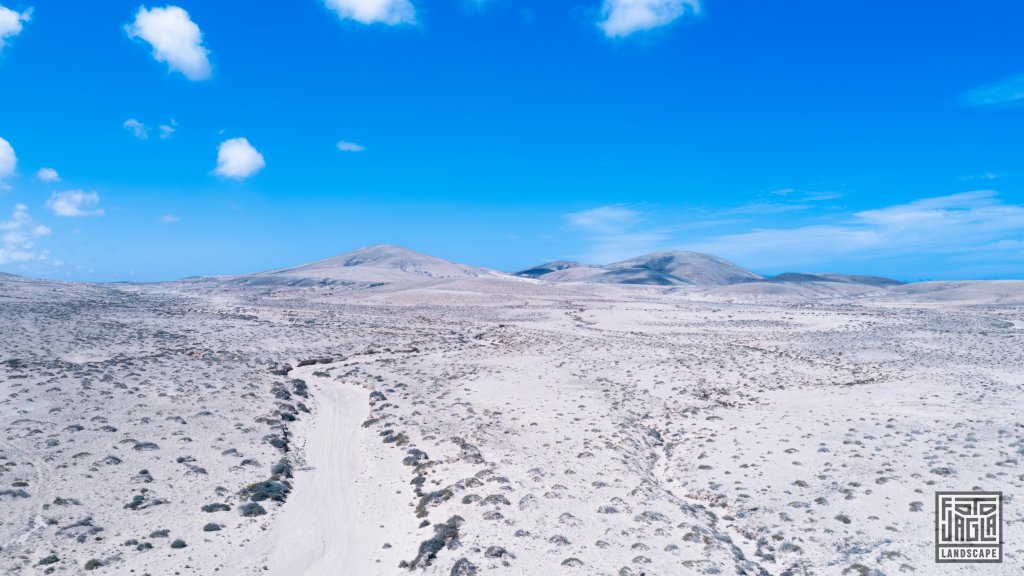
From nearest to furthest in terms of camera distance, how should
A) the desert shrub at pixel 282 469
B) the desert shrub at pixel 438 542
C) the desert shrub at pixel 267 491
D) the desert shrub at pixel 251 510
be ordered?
the desert shrub at pixel 438 542 → the desert shrub at pixel 251 510 → the desert shrub at pixel 267 491 → the desert shrub at pixel 282 469

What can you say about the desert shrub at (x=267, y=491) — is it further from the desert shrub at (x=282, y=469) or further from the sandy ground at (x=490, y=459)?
the desert shrub at (x=282, y=469)

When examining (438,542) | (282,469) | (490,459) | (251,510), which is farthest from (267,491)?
(490,459)

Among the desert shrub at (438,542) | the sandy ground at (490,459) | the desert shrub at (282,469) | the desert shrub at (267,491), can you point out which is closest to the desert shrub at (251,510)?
the sandy ground at (490,459)

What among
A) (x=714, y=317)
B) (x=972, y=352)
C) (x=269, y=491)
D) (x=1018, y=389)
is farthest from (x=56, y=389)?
(x=714, y=317)

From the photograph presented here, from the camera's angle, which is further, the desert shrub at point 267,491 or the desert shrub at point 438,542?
the desert shrub at point 267,491

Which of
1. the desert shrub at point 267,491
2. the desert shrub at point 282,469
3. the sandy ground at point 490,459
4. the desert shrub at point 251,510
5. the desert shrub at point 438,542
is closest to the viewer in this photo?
the desert shrub at point 438,542

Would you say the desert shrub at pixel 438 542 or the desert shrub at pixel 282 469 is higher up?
the desert shrub at pixel 282 469

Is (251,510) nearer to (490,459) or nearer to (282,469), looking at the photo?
(282,469)

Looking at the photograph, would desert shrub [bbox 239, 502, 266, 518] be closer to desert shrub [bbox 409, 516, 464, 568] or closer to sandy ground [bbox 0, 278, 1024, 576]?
sandy ground [bbox 0, 278, 1024, 576]
